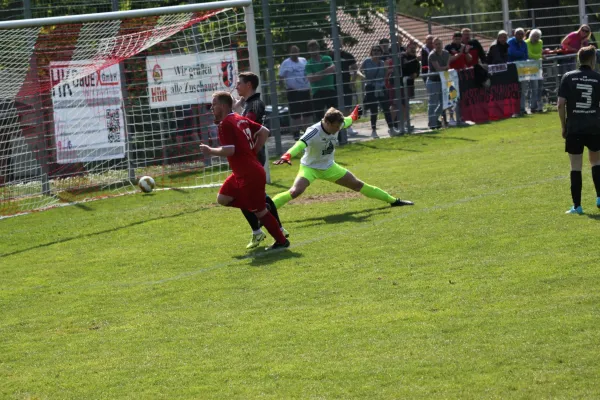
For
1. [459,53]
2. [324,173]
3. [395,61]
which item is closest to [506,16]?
[459,53]

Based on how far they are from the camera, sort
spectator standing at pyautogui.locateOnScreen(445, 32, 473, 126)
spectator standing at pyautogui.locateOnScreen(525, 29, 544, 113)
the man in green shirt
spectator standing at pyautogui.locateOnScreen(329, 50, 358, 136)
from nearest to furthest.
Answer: the man in green shirt
spectator standing at pyautogui.locateOnScreen(329, 50, 358, 136)
spectator standing at pyautogui.locateOnScreen(445, 32, 473, 126)
spectator standing at pyautogui.locateOnScreen(525, 29, 544, 113)

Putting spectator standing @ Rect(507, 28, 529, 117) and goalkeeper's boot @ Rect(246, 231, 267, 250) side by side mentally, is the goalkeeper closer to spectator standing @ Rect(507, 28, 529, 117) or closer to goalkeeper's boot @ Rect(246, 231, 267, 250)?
goalkeeper's boot @ Rect(246, 231, 267, 250)

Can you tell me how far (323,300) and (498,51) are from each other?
17.1 metres

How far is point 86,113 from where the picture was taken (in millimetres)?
15922

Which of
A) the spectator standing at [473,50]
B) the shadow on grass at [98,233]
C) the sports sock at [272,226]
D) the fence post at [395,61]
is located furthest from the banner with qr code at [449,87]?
the sports sock at [272,226]

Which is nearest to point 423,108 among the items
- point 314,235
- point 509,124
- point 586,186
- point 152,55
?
point 509,124

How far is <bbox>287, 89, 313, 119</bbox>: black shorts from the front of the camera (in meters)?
19.9

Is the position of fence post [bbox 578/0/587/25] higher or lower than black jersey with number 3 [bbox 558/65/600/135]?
higher

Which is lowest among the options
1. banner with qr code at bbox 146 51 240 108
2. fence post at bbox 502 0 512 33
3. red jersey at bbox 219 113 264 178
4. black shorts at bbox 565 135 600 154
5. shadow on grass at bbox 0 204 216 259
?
shadow on grass at bbox 0 204 216 259

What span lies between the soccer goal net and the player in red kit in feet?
15.5

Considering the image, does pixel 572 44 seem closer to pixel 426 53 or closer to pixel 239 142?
pixel 426 53

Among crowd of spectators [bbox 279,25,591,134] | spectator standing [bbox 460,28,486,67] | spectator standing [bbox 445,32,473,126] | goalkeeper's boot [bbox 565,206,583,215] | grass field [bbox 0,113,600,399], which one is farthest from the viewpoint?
spectator standing [bbox 460,28,486,67]

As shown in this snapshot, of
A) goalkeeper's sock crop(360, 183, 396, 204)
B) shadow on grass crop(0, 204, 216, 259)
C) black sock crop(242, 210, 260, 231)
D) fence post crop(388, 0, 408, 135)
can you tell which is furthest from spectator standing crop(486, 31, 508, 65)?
black sock crop(242, 210, 260, 231)

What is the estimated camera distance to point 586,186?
1206cm
